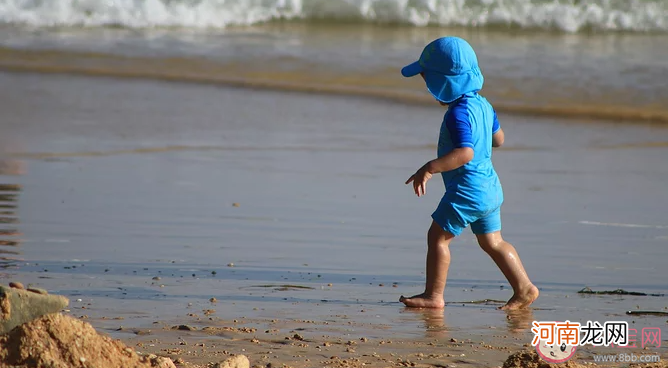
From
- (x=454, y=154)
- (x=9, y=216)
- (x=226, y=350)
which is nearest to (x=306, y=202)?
(x=9, y=216)

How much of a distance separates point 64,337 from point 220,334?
3.14ft

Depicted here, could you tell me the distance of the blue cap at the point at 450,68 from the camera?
15.4 feet

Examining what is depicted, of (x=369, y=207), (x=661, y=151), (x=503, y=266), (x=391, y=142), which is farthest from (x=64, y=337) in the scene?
(x=661, y=151)

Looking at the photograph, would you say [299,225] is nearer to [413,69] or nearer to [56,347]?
[413,69]

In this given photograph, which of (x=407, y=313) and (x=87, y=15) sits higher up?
(x=87, y=15)

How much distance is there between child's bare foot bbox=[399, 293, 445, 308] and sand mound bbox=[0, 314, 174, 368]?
5.70 feet

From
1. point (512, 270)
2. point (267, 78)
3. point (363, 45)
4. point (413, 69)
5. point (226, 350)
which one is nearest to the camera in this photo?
point (226, 350)

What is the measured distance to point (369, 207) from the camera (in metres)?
6.63

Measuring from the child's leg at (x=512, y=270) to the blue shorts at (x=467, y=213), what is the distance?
5cm

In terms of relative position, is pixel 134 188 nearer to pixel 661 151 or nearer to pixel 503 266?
pixel 503 266

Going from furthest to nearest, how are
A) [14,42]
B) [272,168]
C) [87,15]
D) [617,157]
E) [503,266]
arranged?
[87,15] → [14,42] → [617,157] → [272,168] → [503,266]

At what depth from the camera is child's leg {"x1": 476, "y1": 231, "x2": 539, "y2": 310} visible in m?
4.49

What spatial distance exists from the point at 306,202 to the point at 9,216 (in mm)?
1835

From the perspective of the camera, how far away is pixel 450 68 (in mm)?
4699
